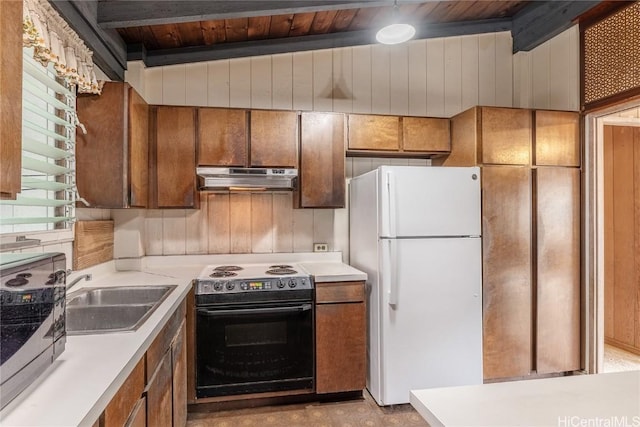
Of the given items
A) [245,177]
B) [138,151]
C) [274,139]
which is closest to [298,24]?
[274,139]

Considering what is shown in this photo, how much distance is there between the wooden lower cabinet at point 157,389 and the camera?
3.75 ft

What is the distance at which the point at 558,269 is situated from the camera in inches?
116

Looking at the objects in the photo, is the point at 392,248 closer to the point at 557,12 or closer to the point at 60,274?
the point at 60,274

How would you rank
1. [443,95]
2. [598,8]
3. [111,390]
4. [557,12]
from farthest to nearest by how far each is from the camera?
[443,95] < [557,12] < [598,8] < [111,390]

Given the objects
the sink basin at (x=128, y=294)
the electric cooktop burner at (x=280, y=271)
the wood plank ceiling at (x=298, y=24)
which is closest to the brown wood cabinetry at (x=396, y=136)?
the wood plank ceiling at (x=298, y=24)

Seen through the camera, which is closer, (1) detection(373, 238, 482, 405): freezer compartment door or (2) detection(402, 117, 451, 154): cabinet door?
(1) detection(373, 238, 482, 405): freezer compartment door

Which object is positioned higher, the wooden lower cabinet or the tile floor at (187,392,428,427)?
the wooden lower cabinet

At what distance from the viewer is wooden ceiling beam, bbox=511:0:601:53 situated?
9.89ft

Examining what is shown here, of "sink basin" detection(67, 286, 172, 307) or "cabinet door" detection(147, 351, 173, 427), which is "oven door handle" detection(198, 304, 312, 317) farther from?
"cabinet door" detection(147, 351, 173, 427)

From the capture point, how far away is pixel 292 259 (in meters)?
3.23

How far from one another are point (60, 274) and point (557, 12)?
12.9 ft

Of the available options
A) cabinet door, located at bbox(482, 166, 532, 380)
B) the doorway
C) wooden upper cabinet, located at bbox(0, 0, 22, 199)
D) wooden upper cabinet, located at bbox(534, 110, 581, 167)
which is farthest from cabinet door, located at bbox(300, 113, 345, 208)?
wooden upper cabinet, located at bbox(0, 0, 22, 199)

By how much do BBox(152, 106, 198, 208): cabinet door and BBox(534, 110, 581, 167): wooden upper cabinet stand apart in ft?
8.78

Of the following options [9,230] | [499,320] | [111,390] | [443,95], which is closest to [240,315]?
[9,230]
